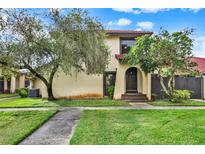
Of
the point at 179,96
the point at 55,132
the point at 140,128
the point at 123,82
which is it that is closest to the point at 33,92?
the point at 123,82

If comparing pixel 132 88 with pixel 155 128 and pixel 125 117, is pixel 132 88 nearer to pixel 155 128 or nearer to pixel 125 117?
pixel 125 117

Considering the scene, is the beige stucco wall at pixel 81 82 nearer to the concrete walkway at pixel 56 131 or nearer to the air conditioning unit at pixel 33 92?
the air conditioning unit at pixel 33 92

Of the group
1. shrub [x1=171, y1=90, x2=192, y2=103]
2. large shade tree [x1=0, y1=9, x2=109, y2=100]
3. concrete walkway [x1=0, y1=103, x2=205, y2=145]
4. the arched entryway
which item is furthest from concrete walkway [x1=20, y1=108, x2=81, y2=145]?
the arched entryway

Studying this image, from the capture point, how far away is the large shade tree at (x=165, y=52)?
1488 cm

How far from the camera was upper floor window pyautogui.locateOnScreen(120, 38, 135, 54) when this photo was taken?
18.4m

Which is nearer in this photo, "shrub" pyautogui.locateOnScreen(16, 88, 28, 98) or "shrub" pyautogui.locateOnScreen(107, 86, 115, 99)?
"shrub" pyautogui.locateOnScreen(16, 88, 28, 98)

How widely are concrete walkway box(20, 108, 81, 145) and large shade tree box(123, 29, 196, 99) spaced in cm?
579

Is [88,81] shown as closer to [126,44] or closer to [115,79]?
[115,79]

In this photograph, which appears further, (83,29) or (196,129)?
(83,29)

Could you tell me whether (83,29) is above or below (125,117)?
above

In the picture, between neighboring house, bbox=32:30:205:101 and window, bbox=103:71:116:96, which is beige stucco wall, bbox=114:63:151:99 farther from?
window, bbox=103:71:116:96

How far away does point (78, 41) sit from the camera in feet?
48.6
